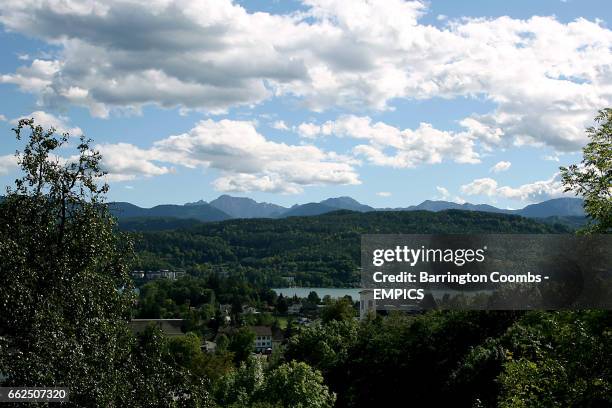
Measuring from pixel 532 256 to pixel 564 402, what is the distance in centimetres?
1914

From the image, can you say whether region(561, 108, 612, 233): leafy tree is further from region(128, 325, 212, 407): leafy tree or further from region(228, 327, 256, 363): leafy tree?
region(228, 327, 256, 363): leafy tree

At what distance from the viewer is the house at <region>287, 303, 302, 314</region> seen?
139225mm

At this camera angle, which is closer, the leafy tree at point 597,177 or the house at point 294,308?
the leafy tree at point 597,177

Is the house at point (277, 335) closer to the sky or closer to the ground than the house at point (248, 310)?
closer to the sky

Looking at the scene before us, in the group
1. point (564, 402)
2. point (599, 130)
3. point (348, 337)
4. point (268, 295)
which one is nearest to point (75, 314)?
point (564, 402)

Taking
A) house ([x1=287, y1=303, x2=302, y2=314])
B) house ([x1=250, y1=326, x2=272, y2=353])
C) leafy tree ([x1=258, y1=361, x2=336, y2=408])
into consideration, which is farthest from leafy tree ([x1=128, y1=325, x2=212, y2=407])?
house ([x1=287, y1=303, x2=302, y2=314])

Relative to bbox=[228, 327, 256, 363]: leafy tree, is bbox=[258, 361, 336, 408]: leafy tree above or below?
above

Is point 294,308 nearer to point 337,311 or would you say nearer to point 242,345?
point 242,345

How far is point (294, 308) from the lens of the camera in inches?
5556

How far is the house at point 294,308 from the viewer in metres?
139
